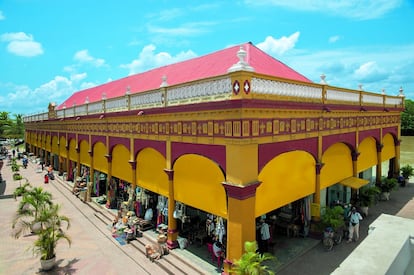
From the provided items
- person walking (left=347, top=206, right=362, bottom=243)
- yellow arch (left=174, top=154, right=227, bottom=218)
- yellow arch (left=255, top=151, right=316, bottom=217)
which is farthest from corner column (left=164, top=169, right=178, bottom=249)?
person walking (left=347, top=206, right=362, bottom=243)

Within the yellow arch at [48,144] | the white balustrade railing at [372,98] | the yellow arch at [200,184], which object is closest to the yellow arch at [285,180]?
the yellow arch at [200,184]

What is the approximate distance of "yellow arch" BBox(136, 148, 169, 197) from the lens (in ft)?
39.4

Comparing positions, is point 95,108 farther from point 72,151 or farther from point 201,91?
point 201,91

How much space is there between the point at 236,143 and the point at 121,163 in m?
9.42

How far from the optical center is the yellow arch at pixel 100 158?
57.2 ft

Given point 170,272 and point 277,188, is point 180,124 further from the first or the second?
point 170,272

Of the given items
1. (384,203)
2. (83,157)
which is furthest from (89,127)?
(384,203)

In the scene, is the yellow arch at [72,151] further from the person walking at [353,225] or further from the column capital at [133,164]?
the person walking at [353,225]

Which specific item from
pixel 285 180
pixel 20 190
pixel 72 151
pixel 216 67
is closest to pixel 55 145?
pixel 72 151

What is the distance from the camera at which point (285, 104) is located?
912 centimetres

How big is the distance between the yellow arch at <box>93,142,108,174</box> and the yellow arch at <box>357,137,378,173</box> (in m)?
15.0

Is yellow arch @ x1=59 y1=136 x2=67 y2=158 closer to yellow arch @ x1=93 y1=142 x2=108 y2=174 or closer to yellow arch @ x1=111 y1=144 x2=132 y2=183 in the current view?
yellow arch @ x1=93 y1=142 x2=108 y2=174

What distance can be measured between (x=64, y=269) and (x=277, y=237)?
330 inches

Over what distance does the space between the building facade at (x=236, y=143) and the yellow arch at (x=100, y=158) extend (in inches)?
2.8
